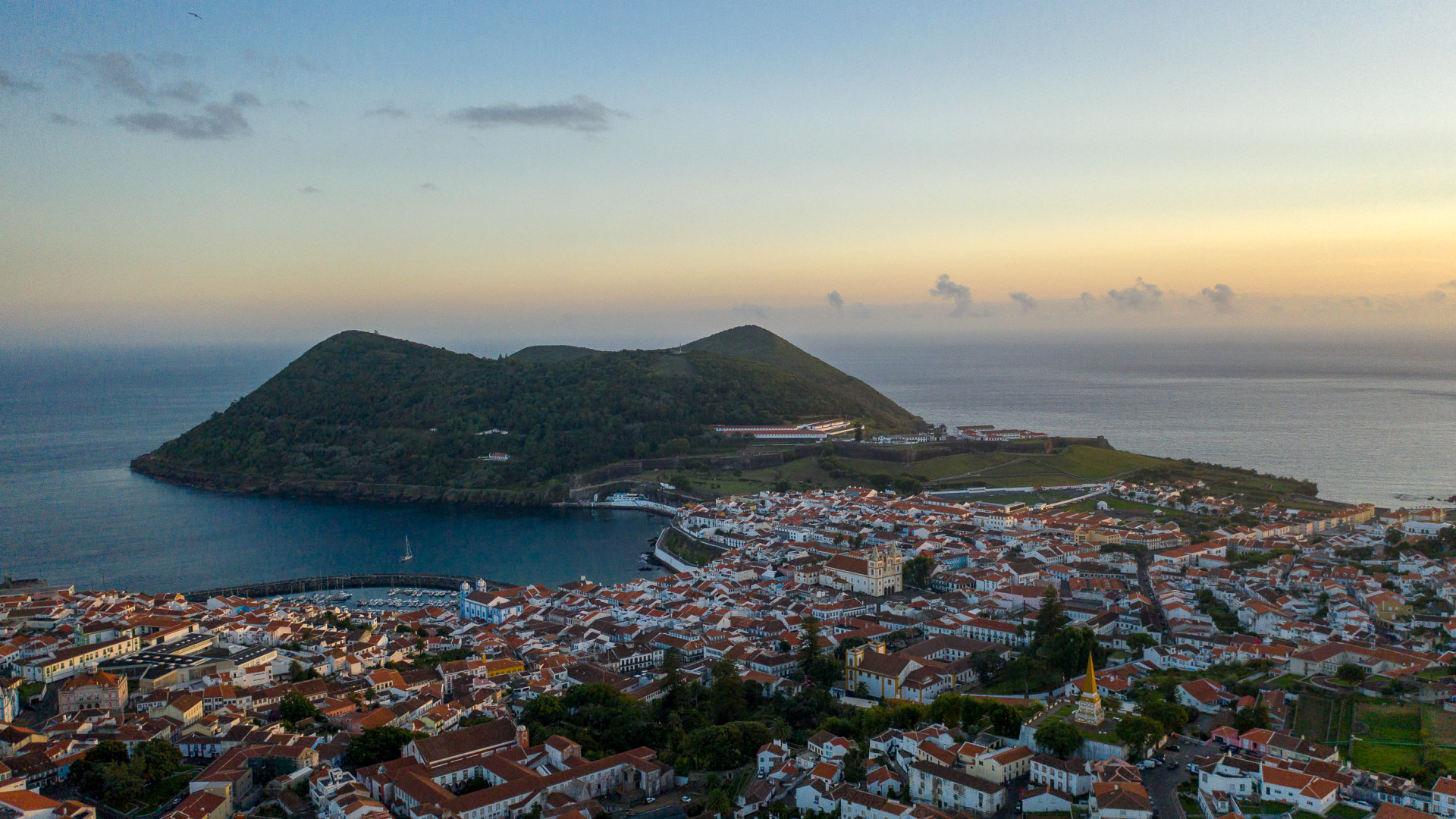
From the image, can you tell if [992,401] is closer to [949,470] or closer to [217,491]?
[949,470]

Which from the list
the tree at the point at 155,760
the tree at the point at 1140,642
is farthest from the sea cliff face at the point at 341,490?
the tree at the point at 155,760

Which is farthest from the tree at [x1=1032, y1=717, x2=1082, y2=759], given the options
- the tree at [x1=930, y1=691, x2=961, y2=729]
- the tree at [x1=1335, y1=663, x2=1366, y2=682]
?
the tree at [x1=1335, y1=663, x2=1366, y2=682]

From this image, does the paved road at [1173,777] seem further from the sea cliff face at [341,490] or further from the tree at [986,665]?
the sea cliff face at [341,490]

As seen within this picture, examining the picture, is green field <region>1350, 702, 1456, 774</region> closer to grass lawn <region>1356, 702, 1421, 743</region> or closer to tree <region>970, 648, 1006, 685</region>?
grass lawn <region>1356, 702, 1421, 743</region>

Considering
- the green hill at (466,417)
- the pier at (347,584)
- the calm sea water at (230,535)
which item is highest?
the green hill at (466,417)

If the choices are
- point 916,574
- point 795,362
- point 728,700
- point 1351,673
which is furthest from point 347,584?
point 795,362

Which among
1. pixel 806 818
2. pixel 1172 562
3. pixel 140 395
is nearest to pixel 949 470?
pixel 1172 562

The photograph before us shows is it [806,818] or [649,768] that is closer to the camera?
[806,818]
